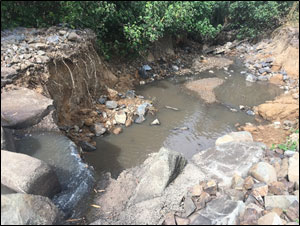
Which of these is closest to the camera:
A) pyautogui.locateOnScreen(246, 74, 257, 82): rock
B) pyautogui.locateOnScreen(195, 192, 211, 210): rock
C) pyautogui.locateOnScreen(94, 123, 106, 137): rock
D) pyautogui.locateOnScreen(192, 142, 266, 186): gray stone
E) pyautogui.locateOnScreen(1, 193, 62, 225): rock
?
pyautogui.locateOnScreen(1, 193, 62, 225): rock

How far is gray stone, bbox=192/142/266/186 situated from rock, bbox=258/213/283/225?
990 mm

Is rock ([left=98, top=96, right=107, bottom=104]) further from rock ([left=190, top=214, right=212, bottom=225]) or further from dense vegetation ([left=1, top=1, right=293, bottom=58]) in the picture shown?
rock ([left=190, top=214, right=212, bottom=225])

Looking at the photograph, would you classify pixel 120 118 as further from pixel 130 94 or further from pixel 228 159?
pixel 228 159

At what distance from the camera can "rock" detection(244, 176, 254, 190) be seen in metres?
4.03

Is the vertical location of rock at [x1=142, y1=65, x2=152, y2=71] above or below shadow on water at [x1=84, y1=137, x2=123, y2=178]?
above

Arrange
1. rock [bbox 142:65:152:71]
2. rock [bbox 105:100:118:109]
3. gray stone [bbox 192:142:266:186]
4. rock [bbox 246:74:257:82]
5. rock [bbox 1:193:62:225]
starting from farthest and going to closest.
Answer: rock [bbox 246:74:257:82]
rock [bbox 142:65:152:71]
rock [bbox 105:100:118:109]
gray stone [bbox 192:142:266:186]
rock [bbox 1:193:62:225]

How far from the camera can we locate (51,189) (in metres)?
3.71

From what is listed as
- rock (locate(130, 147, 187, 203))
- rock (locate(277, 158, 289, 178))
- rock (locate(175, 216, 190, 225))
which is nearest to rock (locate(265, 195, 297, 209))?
rock (locate(277, 158, 289, 178))

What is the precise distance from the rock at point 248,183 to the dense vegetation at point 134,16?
5288 mm

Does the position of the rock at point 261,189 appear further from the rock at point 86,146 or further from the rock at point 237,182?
the rock at point 86,146

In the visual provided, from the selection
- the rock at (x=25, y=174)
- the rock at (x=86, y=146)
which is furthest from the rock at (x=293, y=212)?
the rock at (x=86, y=146)

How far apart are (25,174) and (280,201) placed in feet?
11.1

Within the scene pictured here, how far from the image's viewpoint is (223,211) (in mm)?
3541

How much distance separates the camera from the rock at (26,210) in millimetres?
2846
